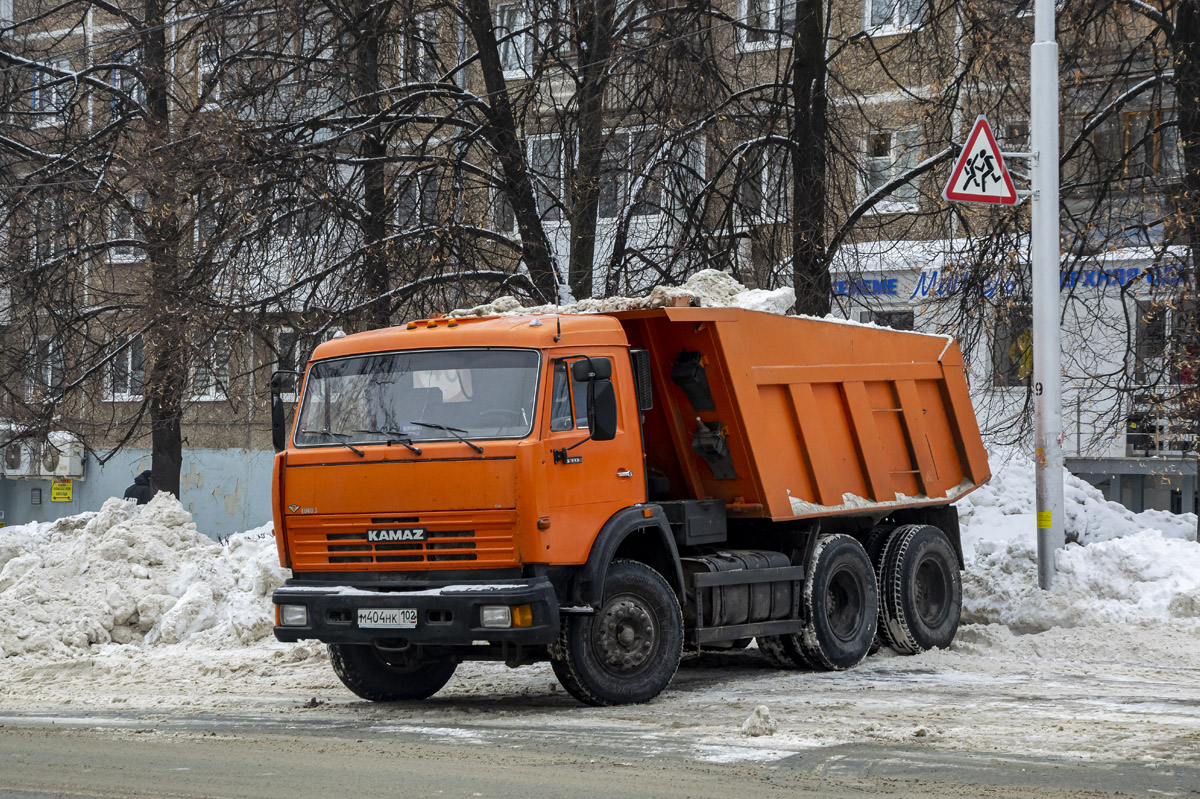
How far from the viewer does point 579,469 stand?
371 inches

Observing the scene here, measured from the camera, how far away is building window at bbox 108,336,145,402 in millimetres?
19031

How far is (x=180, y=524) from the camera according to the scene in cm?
1563

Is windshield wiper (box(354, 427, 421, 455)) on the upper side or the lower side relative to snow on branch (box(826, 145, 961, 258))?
lower

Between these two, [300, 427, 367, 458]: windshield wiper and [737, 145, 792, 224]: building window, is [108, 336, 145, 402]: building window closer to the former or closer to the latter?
[737, 145, 792, 224]: building window

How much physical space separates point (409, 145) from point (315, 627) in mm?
9821

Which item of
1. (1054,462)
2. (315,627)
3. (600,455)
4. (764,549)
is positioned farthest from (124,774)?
(1054,462)

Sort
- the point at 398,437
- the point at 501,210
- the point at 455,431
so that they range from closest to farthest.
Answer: the point at 455,431, the point at 398,437, the point at 501,210

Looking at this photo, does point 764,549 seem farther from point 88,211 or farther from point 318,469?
point 88,211

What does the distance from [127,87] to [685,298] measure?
13.2 metres

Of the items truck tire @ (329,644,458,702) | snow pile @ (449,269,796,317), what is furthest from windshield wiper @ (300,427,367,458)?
truck tire @ (329,644,458,702)

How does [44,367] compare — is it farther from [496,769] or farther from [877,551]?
[496,769]

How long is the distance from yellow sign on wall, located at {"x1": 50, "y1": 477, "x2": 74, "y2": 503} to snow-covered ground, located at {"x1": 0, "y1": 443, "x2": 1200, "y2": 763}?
658 inches

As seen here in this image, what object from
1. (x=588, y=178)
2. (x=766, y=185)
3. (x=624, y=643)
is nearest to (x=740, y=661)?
(x=624, y=643)

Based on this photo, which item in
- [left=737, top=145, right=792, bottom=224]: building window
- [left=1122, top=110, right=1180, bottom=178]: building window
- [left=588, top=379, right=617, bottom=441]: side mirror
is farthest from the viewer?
[left=737, top=145, right=792, bottom=224]: building window
